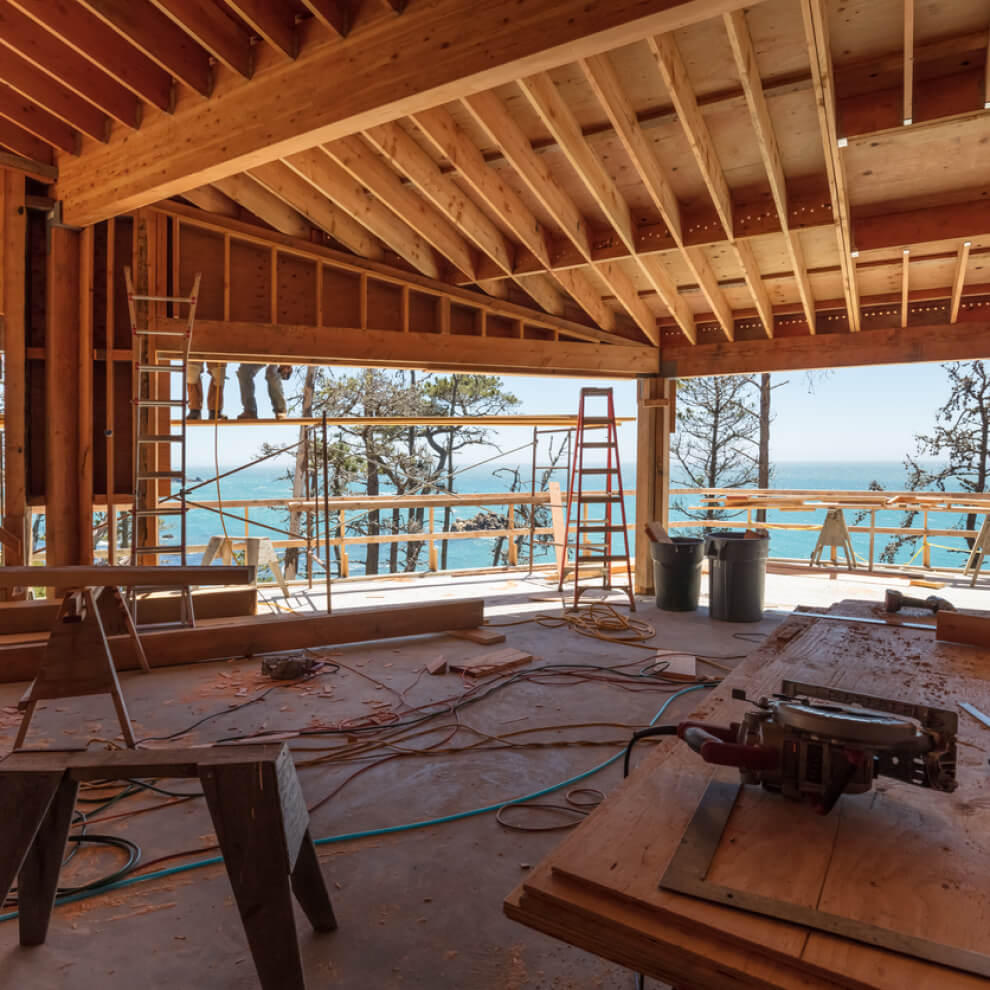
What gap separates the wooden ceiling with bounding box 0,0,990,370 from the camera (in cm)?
336

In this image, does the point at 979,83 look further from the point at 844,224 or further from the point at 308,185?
the point at 308,185

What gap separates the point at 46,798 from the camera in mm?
1757

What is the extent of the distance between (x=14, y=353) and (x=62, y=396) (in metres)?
0.44

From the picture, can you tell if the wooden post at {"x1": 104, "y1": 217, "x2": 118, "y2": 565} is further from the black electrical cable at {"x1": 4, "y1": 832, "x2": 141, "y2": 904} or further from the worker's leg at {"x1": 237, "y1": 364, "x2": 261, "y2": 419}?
the black electrical cable at {"x1": 4, "y1": 832, "x2": 141, "y2": 904}

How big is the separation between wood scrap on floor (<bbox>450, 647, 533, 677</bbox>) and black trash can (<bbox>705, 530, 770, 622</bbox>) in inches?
92.9

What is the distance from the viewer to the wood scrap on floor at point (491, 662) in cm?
485

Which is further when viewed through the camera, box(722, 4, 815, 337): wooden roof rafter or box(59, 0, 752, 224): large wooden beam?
box(722, 4, 815, 337): wooden roof rafter

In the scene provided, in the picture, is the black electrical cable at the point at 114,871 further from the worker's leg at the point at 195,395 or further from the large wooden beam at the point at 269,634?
the worker's leg at the point at 195,395

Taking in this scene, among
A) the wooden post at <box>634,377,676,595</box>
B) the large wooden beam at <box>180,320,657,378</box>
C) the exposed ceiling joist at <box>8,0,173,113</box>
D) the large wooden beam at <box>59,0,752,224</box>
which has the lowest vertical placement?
the wooden post at <box>634,377,676,595</box>

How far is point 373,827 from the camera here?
276 cm

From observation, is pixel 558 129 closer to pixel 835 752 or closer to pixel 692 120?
pixel 692 120

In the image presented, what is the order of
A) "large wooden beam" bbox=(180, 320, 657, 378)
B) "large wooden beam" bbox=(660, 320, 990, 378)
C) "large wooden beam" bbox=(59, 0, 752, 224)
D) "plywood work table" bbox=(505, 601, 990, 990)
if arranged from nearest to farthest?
"plywood work table" bbox=(505, 601, 990, 990)
"large wooden beam" bbox=(59, 0, 752, 224)
"large wooden beam" bbox=(180, 320, 657, 378)
"large wooden beam" bbox=(660, 320, 990, 378)

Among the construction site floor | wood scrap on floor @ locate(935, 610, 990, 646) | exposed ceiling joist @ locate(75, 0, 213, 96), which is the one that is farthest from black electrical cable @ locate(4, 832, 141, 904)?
exposed ceiling joist @ locate(75, 0, 213, 96)

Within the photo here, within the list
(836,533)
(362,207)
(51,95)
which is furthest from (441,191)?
(836,533)
